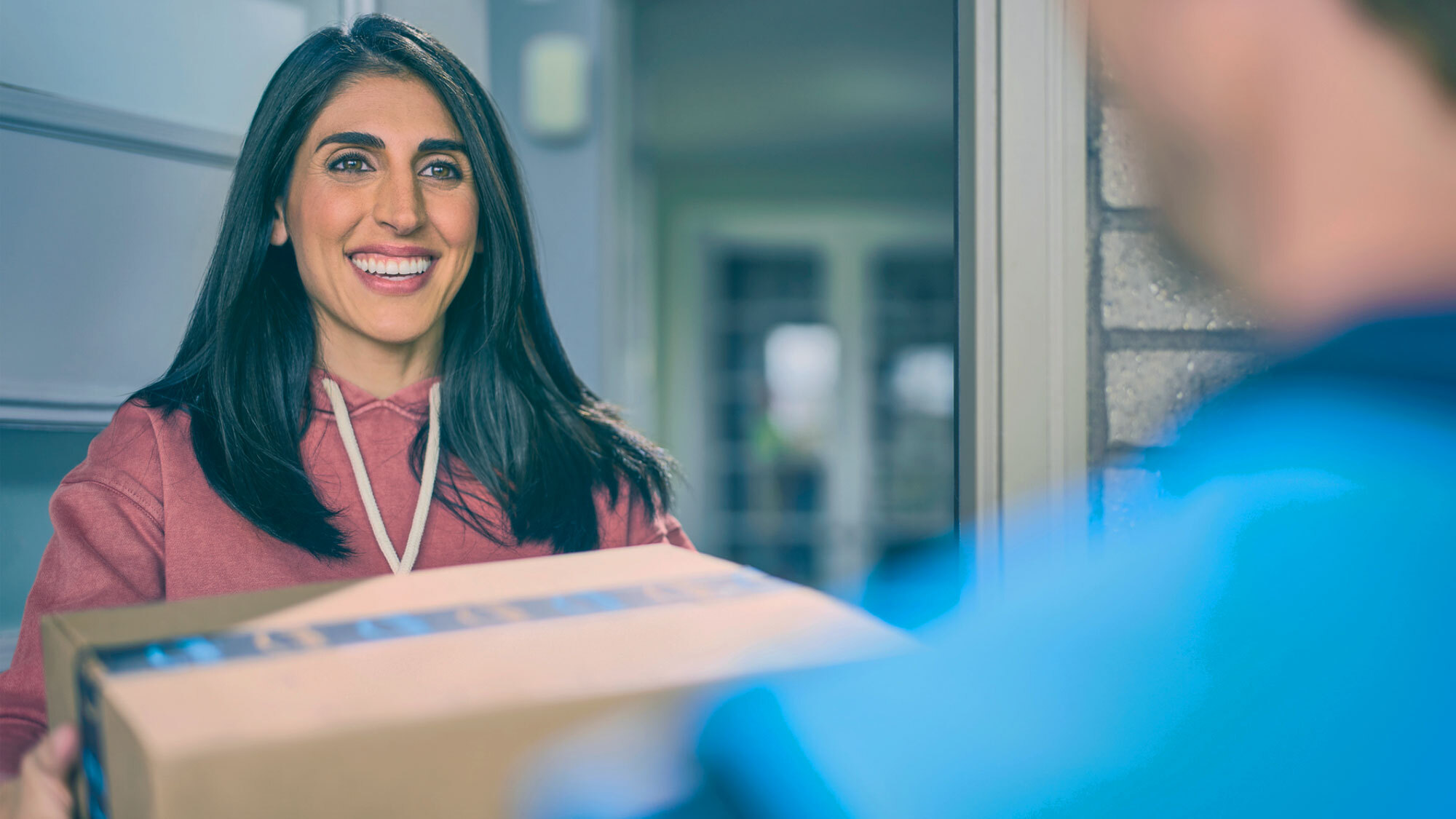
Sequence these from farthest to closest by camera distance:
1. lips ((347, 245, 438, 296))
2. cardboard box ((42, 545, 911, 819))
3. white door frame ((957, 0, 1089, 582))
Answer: lips ((347, 245, 438, 296))
white door frame ((957, 0, 1089, 582))
cardboard box ((42, 545, 911, 819))

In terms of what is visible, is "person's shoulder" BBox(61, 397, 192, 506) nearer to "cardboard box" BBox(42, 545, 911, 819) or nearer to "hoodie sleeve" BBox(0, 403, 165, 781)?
"hoodie sleeve" BBox(0, 403, 165, 781)

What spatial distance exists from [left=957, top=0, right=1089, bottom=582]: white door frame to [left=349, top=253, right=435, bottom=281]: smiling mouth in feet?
1.75

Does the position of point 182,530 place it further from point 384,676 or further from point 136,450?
point 384,676

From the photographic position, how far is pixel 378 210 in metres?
0.86

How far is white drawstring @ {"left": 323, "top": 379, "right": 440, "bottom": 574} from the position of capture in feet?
2.76

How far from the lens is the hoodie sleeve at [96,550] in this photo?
668 mm

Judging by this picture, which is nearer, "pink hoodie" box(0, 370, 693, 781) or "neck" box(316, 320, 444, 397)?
"pink hoodie" box(0, 370, 693, 781)

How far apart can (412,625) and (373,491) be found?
1.46 feet

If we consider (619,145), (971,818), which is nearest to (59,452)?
(971,818)

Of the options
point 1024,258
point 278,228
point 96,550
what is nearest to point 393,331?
point 278,228

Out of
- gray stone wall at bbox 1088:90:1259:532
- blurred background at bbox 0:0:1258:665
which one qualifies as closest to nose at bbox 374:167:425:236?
blurred background at bbox 0:0:1258:665

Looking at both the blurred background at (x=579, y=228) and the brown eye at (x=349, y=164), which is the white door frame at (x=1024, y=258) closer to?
the blurred background at (x=579, y=228)

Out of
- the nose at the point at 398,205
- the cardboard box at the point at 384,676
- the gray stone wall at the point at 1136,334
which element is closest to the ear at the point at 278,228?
the nose at the point at 398,205

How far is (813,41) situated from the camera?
3.26m
